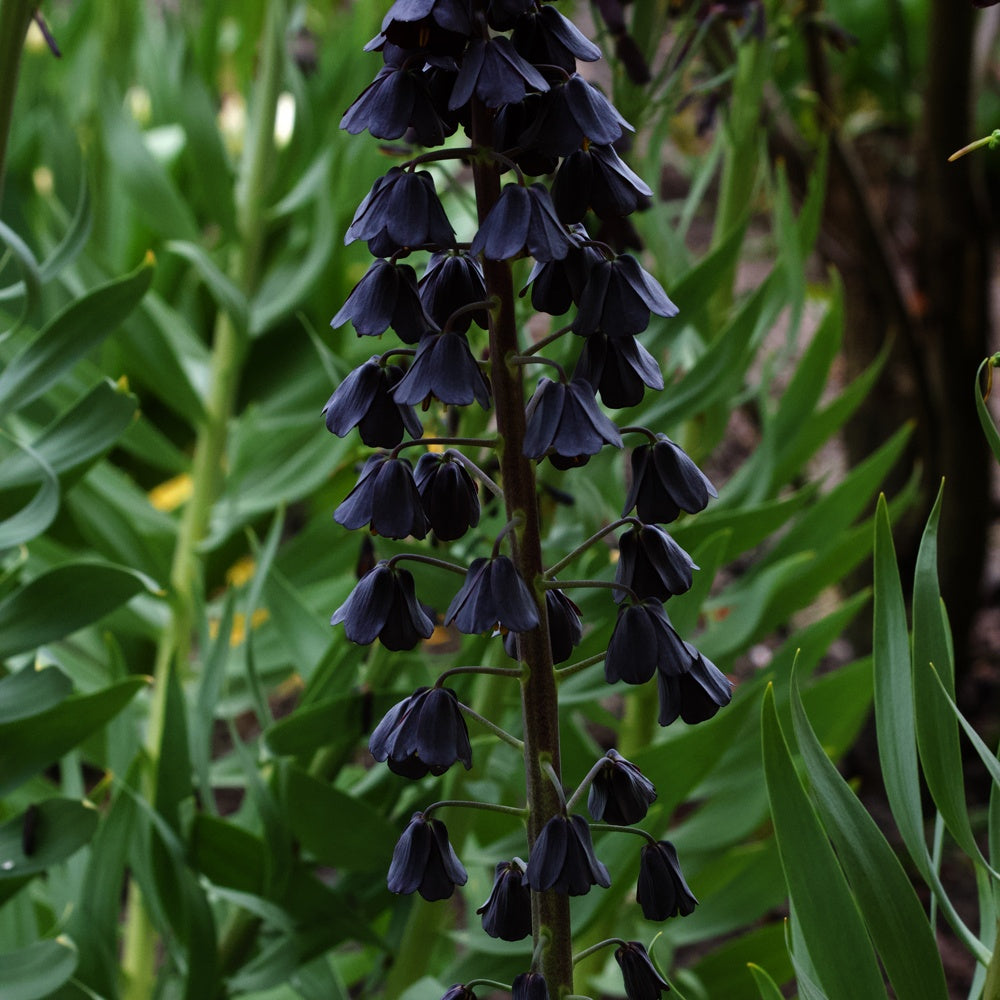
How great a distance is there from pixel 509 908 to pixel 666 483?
0.52 ft

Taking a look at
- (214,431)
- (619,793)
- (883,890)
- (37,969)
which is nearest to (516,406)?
(619,793)

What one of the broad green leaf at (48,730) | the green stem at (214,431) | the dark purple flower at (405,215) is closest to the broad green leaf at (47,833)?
the broad green leaf at (48,730)

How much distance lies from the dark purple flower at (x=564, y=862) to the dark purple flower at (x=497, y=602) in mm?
70

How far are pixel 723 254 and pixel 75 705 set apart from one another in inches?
19.8

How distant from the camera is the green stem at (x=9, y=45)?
0.61 metres

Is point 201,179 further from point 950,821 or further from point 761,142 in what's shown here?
point 950,821

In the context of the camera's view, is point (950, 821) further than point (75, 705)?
No

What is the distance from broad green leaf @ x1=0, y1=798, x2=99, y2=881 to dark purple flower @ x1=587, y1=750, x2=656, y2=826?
16.1 inches

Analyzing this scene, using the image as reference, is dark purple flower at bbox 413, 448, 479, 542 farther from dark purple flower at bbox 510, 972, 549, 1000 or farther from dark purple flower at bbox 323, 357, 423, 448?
dark purple flower at bbox 510, 972, 549, 1000

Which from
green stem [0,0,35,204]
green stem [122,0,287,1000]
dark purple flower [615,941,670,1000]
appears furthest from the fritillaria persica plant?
green stem [122,0,287,1000]

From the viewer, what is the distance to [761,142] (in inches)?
37.9

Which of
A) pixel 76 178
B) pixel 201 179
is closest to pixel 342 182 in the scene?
pixel 201 179

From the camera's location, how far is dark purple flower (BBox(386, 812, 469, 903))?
1.35ft

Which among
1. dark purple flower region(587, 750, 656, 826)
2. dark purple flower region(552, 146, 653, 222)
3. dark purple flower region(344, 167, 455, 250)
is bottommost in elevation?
dark purple flower region(587, 750, 656, 826)
